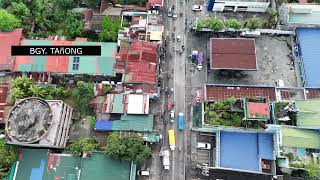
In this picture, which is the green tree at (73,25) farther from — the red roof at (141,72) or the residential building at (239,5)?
the residential building at (239,5)

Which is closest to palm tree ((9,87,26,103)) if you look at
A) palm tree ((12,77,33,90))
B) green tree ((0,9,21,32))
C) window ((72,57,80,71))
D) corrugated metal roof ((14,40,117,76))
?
palm tree ((12,77,33,90))

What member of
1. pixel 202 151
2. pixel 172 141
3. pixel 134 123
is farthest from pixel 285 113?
pixel 134 123

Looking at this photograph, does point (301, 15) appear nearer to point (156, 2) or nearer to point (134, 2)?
point (156, 2)

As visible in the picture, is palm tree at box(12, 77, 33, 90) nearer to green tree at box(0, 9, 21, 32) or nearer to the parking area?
green tree at box(0, 9, 21, 32)

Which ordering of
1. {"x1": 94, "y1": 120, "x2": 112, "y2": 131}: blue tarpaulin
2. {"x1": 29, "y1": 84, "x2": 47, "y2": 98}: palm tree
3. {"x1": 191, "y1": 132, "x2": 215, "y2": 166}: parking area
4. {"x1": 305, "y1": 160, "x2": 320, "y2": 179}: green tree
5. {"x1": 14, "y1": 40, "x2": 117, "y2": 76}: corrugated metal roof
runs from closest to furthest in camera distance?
{"x1": 305, "y1": 160, "x2": 320, "y2": 179}: green tree, {"x1": 191, "y1": 132, "x2": 215, "y2": 166}: parking area, {"x1": 94, "y1": 120, "x2": 112, "y2": 131}: blue tarpaulin, {"x1": 29, "y1": 84, "x2": 47, "y2": 98}: palm tree, {"x1": 14, "y1": 40, "x2": 117, "y2": 76}: corrugated metal roof

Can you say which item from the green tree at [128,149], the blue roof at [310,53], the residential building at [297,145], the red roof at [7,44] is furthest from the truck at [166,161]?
the red roof at [7,44]

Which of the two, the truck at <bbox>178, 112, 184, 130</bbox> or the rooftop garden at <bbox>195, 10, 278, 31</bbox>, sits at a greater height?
the rooftop garden at <bbox>195, 10, 278, 31</bbox>

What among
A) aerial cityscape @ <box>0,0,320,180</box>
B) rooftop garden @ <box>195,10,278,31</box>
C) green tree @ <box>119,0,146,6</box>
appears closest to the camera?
aerial cityscape @ <box>0,0,320,180</box>
